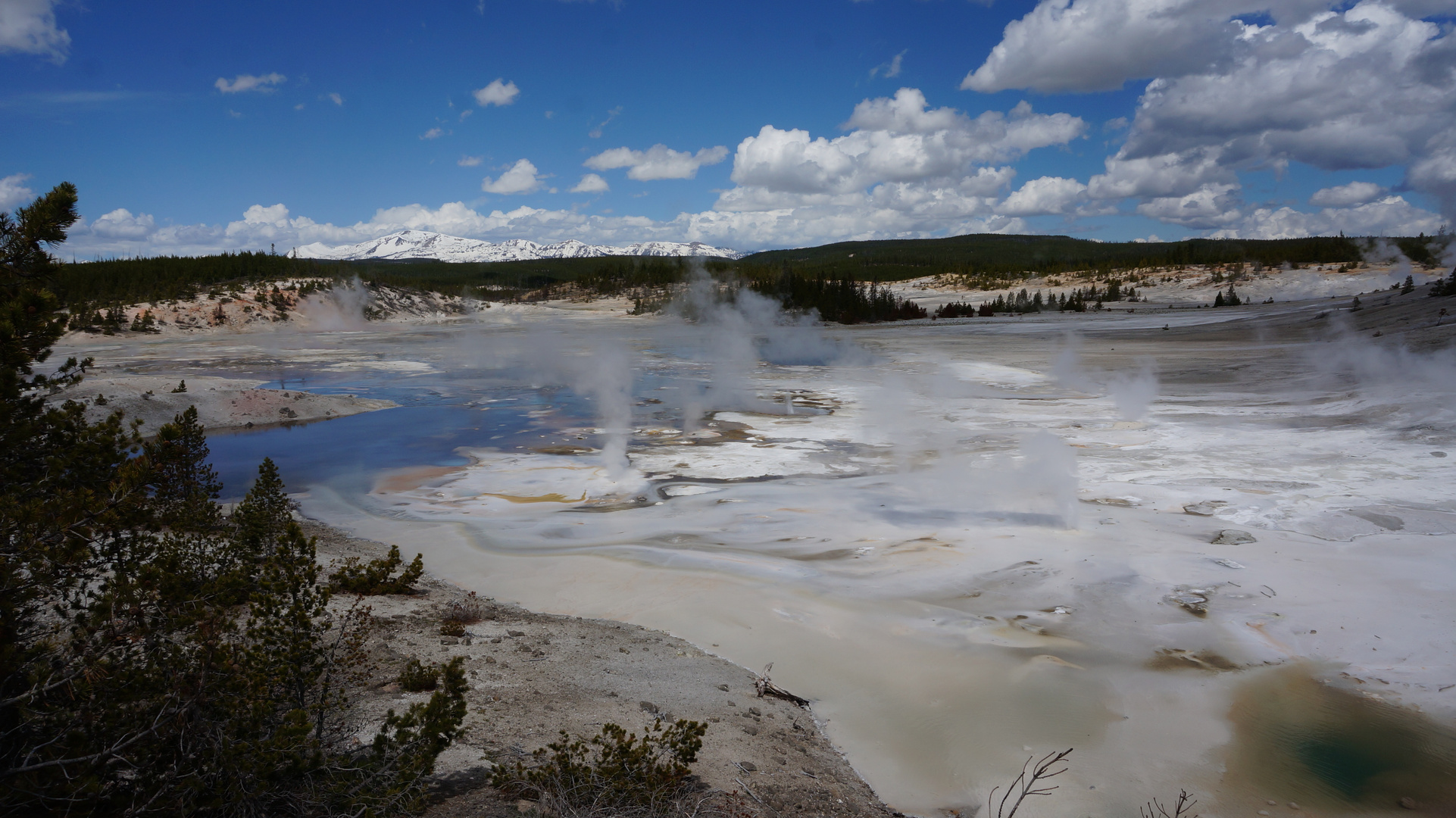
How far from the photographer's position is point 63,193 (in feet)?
10.1

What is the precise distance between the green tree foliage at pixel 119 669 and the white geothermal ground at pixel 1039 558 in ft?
9.57

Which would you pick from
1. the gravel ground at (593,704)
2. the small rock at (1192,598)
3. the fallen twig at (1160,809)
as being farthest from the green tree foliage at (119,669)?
the small rock at (1192,598)

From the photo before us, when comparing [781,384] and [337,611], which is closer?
[337,611]

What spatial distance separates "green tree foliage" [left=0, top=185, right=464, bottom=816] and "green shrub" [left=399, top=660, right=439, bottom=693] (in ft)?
3.91

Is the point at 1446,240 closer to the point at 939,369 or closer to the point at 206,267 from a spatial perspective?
the point at 939,369

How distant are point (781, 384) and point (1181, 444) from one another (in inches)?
446

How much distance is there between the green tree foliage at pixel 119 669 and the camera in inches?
106

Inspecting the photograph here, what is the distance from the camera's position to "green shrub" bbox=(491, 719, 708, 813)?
134 inches

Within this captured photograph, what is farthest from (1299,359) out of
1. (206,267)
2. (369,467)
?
(206,267)

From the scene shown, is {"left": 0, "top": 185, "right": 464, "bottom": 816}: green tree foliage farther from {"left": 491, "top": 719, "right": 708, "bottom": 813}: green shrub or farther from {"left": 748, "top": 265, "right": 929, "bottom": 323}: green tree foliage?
{"left": 748, "top": 265, "right": 929, "bottom": 323}: green tree foliage

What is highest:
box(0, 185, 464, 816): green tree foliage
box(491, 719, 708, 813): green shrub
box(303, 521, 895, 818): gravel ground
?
box(0, 185, 464, 816): green tree foliage

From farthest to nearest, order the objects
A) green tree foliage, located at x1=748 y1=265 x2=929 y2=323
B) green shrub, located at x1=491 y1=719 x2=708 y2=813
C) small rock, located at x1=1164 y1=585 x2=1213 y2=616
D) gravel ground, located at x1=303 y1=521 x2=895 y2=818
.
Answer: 1. green tree foliage, located at x1=748 y1=265 x2=929 y2=323
2. small rock, located at x1=1164 y1=585 x2=1213 y2=616
3. gravel ground, located at x1=303 y1=521 x2=895 y2=818
4. green shrub, located at x1=491 y1=719 x2=708 y2=813

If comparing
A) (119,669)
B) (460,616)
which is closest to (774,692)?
(460,616)

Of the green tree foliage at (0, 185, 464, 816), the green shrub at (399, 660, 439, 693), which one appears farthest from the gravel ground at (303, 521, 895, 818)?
the green tree foliage at (0, 185, 464, 816)
